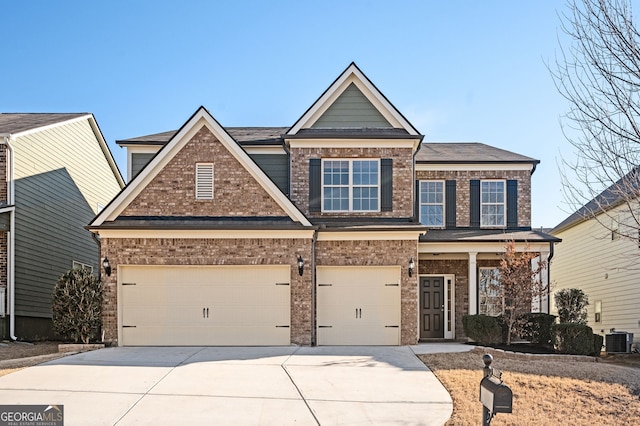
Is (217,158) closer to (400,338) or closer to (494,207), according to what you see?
(400,338)

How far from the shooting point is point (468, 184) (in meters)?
20.9

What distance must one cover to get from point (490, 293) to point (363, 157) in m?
6.03

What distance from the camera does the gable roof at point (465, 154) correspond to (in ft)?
67.9

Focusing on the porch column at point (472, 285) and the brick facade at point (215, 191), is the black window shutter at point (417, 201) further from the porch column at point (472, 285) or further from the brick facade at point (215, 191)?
the brick facade at point (215, 191)

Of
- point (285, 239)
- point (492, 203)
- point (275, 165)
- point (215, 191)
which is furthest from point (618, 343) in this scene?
point (215, 191)

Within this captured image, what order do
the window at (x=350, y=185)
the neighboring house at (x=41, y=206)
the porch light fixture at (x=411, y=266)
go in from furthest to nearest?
the neighboring house at (x=41, y=206)
the window at (x=350, y=185)
the porch light fixture at (x=411, y=266)

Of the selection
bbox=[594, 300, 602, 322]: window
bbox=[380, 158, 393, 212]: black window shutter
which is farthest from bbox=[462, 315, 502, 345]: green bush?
bbox=[594, 300, 602, 322]: window

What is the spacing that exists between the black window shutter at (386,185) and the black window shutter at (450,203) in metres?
3.16

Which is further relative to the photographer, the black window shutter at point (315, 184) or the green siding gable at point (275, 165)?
the green siding gable at point (275, 165)

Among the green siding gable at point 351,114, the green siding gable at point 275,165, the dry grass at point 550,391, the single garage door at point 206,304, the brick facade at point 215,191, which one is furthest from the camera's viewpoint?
the green siding gable at point 275,165

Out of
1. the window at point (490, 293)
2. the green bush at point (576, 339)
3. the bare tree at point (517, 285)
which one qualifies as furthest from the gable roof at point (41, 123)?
the green bush at point (576, 339)

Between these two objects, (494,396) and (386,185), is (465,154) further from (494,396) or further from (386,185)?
(494,396)

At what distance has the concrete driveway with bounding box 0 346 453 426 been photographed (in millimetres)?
9844

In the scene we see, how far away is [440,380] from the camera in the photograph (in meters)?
12.2
